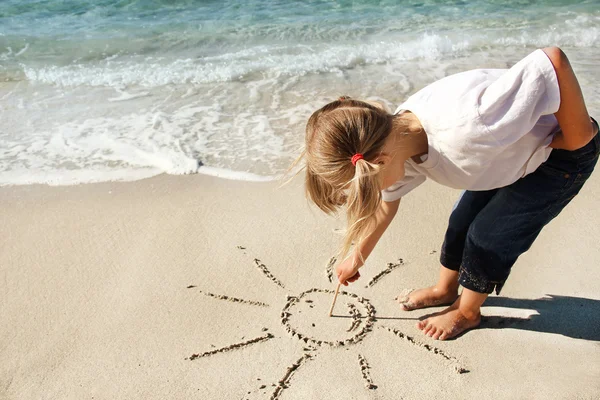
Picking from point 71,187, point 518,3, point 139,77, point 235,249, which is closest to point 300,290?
point 235,249

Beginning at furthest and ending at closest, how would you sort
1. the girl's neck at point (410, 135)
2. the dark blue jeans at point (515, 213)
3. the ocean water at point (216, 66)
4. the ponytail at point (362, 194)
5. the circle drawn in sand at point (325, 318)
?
the ocean water at point (216, 66), the circle drawn in sand at point (325, 318), the dark blue jeans at point (515, 213), the girl's neck at point (410, 135), the ponytail at point (362, 194)

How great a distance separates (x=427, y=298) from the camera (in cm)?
269

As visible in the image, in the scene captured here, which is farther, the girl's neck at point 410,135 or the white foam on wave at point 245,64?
the white foam on wave at point 245,64

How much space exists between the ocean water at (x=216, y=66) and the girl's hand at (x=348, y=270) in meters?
1.33

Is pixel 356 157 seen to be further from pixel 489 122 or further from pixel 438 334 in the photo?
pixel 438 334

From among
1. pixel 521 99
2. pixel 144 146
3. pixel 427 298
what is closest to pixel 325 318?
pixel 427 298

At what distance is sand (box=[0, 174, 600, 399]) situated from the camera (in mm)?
2291

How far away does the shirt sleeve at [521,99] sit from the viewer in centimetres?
197

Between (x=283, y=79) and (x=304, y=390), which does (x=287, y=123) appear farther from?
(x=304, y=390)

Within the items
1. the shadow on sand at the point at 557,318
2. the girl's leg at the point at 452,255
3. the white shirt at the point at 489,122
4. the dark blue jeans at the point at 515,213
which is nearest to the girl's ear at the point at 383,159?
the white shirt at the point at 489,122

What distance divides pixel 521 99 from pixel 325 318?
1.18 metres

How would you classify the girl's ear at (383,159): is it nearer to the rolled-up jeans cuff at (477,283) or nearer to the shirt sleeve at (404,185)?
the shirt sleeve at (404,185)

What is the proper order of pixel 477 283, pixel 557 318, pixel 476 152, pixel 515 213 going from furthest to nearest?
pixel 557 318, pixel 477 283, pixel 515 213, pixel 476 152

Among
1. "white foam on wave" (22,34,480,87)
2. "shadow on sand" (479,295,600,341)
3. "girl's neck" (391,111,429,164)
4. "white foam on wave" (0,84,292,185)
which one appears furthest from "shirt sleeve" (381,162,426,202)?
"white foam on wave" (22,34,480,87)
